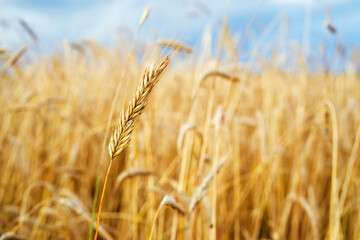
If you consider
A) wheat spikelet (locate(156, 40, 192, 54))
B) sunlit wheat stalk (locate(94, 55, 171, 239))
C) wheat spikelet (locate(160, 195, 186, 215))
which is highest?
wheat spikelet (locate(156, 40, 192, 54))

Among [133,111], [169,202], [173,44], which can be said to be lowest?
[169,202]

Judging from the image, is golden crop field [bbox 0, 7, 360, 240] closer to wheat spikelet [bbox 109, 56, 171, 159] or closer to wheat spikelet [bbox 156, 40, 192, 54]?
wheat spikelet [bbox 156, 40, 192, 54]

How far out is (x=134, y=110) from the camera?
1.52 feet

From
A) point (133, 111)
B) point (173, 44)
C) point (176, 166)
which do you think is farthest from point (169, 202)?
point (176, 166)

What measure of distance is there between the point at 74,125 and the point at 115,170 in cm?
40

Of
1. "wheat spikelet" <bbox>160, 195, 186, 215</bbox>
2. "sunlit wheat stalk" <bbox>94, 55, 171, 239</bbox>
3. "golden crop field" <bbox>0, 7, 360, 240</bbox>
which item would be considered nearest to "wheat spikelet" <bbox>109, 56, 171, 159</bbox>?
"sunlit wheat stalk" <bbox>94, 55, 171, 239</bbox>

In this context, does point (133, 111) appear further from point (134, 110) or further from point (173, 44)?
point (173, 44)

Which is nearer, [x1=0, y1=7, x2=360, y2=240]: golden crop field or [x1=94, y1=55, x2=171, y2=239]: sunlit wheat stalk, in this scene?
Answer: [x1=94, y1=55, x2=171, y2=239]: sunlit wheat stalk

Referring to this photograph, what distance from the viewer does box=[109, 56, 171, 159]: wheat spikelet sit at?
0.45 m

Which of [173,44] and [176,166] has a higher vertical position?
[173,44]

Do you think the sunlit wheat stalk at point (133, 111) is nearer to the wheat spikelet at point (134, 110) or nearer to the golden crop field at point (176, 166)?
the wheat spikelet at point (134, 110)

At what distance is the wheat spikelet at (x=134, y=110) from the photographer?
45cm

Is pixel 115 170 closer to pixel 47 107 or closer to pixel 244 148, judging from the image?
pixel 47 107

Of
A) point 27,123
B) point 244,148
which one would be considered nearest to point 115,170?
point 27,123
